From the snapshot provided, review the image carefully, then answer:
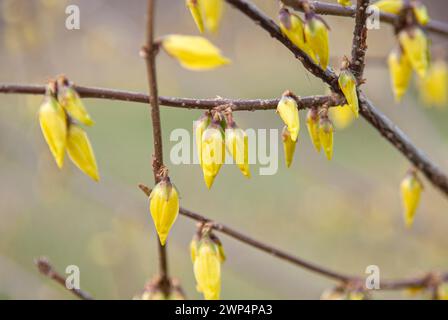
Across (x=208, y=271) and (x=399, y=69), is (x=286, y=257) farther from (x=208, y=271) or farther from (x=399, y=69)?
(x=399, y=69)

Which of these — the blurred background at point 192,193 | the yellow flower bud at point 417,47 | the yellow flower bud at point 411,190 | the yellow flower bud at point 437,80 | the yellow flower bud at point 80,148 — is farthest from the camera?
the blurred background at point 192,193

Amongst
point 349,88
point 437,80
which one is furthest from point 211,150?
point 437,80

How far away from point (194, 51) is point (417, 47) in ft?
1.58

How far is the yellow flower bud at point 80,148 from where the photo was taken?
35.8 inches

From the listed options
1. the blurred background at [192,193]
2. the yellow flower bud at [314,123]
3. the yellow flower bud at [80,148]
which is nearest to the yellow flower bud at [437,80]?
the blurred background at [192,193]

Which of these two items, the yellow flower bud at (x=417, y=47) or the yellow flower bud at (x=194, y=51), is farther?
the yellow flower bud at (x=417, y=47)

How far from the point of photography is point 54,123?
878 millimetres

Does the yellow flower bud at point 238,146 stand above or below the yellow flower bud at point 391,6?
below

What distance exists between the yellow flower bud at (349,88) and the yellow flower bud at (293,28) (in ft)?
0.21

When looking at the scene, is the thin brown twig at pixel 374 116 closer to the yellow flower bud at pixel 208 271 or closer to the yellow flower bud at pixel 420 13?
the yellow flower bud at pixel 420 13

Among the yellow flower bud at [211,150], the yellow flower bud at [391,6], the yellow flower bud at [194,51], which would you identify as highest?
the yellow flower bud at [391,6]
